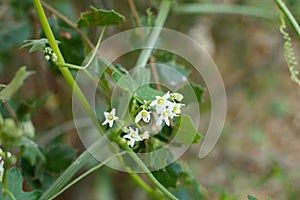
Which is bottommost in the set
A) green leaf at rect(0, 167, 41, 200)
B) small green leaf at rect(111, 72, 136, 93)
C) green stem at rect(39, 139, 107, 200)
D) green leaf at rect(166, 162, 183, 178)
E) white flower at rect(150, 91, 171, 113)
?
green leaf at rect(166, 162, 183, 178)

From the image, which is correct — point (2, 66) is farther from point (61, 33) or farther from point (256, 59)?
point (256, 59)

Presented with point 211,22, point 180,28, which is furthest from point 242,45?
point 180,28

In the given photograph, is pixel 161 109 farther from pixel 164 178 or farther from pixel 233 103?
pixel 233 103

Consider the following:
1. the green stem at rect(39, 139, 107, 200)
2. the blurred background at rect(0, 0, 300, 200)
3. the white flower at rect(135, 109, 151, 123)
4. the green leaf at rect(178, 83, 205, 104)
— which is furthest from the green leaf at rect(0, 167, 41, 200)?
the blurred background at rect(0, 0, 300, 200)

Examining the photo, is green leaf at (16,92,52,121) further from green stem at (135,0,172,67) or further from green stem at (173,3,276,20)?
green stem at (173,3,276,20)

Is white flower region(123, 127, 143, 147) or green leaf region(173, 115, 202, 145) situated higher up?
white flower region(123, 127, 143, 147)

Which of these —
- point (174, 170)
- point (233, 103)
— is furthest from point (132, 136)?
point (233, 103)

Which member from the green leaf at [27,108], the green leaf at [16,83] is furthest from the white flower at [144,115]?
the green leaf at [27,108]
